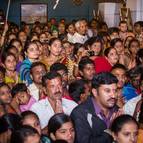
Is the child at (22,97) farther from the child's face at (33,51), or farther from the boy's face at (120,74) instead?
the child's face at (33,51)

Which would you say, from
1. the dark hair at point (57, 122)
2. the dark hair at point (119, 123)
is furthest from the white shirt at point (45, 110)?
the dark hair at point (119, 123)

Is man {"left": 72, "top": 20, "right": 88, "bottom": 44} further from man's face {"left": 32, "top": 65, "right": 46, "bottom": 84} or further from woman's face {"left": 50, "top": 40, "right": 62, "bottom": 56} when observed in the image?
man's face {"left": 32, "top": 65, "right": 46, "bottom": 84}

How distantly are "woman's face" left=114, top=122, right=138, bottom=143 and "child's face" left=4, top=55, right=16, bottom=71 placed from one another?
10.3 ft

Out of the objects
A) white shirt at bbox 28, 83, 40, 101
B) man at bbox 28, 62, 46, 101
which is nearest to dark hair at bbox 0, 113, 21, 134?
white shirt at bbox 28, 83, 40, 101

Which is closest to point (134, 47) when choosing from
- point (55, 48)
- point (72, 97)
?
point (55, 48)

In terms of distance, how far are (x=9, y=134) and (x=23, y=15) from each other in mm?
15425

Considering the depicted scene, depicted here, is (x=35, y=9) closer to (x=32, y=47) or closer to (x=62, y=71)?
(x=32, y=47)

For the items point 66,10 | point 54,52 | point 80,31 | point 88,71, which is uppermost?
point 66,10

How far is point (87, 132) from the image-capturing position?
398cm

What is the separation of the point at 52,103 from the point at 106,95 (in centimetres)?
88

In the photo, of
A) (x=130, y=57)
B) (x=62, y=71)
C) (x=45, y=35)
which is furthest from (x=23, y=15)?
(x=62, y=71)

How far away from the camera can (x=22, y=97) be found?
5539mm

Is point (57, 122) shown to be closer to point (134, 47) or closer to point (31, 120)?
point (31, 120)

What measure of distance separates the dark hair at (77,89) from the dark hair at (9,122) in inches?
41.3
